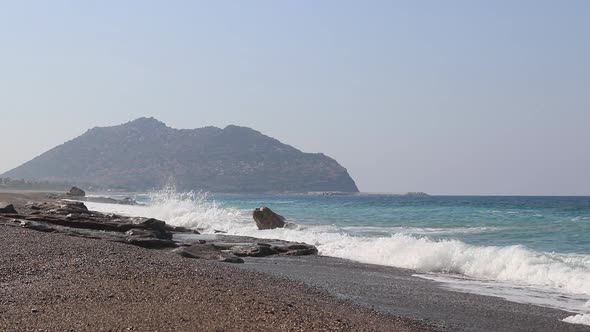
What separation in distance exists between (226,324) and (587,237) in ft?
74.7

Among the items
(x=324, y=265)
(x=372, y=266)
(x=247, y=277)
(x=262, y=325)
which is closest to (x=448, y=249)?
(x=372, y=266)

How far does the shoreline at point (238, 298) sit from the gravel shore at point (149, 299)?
2 centimetres

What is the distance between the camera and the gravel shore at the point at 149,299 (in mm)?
7578

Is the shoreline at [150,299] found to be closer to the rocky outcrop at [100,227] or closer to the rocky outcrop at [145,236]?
the rocky outcrop at [145,236]

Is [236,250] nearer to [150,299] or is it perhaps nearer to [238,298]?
[238,298]

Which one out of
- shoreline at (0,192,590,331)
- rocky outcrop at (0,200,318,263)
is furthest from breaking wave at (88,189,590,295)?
shoreline at (0,192,590,331)

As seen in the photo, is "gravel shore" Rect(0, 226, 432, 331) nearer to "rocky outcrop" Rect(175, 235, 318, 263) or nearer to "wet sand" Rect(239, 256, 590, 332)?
"wet sand" Rect(239, 256, 590, 332)

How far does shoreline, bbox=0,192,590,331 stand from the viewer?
8008 millimetres

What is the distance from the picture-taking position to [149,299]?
28.9 ft

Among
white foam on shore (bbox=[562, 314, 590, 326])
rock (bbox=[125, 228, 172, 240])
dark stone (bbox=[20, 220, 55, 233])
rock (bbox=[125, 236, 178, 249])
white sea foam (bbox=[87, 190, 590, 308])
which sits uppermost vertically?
dark stone (bbox=[20, 220, 55, 233])

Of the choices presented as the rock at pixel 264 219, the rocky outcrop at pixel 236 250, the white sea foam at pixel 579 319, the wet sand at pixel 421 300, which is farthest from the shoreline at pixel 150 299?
the rock at pixel 264 219

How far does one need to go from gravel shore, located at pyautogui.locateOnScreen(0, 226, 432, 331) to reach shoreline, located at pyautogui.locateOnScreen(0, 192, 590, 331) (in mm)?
16

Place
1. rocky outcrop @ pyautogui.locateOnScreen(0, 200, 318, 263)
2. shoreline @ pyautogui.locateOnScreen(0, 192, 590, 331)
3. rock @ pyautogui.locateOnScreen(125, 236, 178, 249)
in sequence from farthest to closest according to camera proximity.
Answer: rock @ pyautogui.locateOnScreen(125, 236, 178, 249) < rocky outcrop @ pyautogui.locateOnScreen(0, 200, 318, 263) < shoreline @ pyautogui.locateOnScreen(0, 192, 590, 331)

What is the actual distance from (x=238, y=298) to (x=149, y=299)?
1294mm
